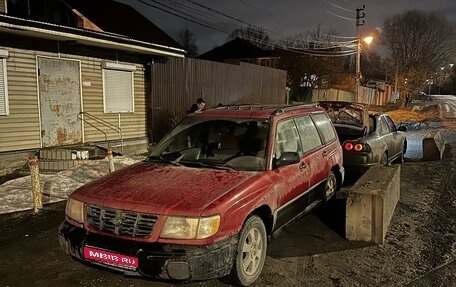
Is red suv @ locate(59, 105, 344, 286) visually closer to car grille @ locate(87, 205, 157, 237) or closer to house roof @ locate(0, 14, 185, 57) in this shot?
car grille @ locate(87, 205, 157, 237)

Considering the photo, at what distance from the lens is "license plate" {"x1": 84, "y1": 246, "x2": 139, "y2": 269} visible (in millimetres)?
3329

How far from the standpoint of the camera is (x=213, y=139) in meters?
4.88

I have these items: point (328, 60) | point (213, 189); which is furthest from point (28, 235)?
point (328, 60)

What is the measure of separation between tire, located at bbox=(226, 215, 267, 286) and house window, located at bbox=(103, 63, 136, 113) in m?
8.83

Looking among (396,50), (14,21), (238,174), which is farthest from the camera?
(396,50)

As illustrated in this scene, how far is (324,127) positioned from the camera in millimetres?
6102

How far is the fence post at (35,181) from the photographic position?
6453 millimetres

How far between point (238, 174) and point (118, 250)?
1.38 metres

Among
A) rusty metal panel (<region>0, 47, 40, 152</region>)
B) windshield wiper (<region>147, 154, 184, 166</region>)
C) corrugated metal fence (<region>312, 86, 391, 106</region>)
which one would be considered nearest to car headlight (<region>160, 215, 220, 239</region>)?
windshield wiper (<region>147, 154, 184, 166</region>)

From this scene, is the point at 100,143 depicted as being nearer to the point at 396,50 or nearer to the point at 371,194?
the point at 371,194

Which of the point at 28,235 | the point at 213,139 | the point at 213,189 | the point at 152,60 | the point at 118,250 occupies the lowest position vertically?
the point at 28,235

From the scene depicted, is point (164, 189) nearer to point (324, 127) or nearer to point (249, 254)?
point (249, 254)

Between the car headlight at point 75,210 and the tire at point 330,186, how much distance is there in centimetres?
352

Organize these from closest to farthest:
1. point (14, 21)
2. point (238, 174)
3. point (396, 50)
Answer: point (238, 174) → point (14, 21) → point (396, 50)
